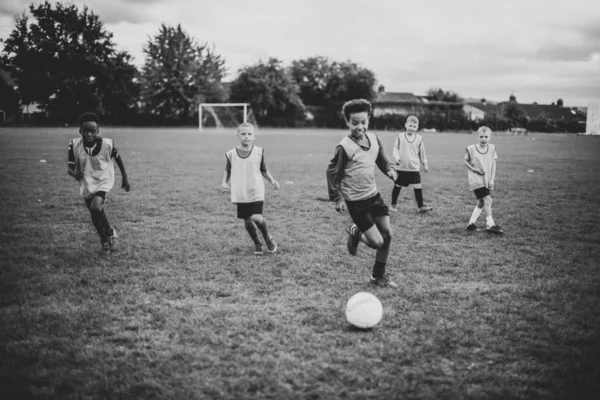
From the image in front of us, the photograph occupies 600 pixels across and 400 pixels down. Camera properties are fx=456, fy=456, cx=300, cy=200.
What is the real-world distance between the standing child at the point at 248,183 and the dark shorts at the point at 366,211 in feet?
5.31

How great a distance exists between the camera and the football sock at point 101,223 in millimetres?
6508

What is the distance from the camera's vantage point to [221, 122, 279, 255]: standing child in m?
6.52

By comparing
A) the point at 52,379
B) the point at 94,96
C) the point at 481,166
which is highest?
the point at 94,96

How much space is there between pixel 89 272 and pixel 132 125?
56056 millimetres

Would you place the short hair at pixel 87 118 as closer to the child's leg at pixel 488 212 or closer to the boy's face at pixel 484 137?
the boy's face at pixel 484 137

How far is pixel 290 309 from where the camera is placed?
4.62 metres

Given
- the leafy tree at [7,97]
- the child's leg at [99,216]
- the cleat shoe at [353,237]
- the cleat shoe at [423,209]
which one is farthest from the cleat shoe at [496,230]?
the leafy tree at [7,97]

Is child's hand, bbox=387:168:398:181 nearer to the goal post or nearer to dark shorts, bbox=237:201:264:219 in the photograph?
dark shorts, bbox=237:201:264:219

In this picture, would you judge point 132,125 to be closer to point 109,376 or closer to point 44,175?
point 44,175

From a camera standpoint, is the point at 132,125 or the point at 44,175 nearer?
the point at 44,175

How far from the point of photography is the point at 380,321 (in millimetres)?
4348

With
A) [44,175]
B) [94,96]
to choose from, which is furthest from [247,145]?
[94,96]

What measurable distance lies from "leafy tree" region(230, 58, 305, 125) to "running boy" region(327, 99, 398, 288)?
181 feet

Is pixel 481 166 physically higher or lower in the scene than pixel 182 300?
higher
